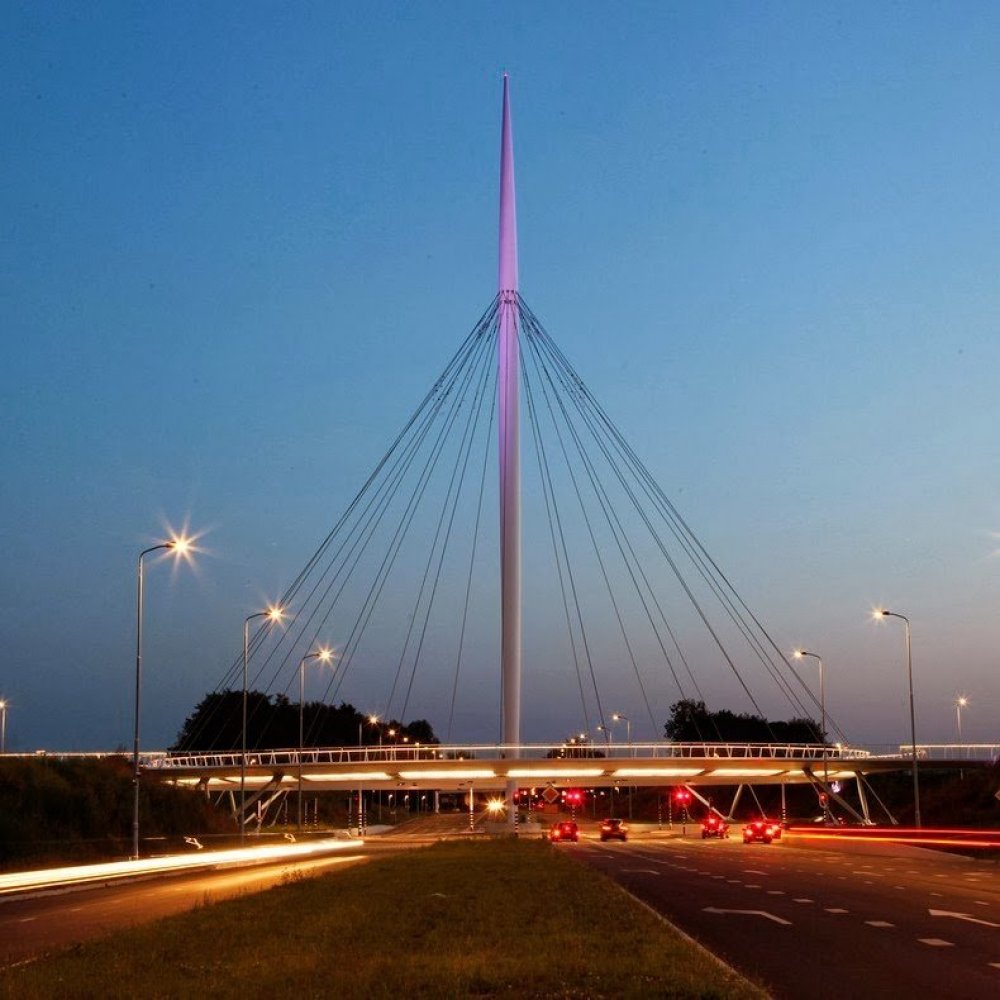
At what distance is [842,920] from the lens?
2480 cm

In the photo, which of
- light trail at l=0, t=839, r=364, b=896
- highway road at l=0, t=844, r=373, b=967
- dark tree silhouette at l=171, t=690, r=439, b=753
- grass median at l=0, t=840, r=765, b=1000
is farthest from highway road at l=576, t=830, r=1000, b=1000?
dark tree silhouette at l=171, t=690, r=439, b=753

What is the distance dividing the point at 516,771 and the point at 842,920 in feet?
217

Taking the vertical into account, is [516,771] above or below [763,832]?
above

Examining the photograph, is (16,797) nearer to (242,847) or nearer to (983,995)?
(242,847)

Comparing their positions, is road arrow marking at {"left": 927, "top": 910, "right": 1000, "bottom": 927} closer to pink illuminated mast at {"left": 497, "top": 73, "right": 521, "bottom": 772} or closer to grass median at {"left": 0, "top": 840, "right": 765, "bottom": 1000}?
grass median at {"left": 0, "top": 840, "right": 765, "bottom": 1000}

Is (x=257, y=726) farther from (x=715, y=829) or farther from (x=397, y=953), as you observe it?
(x=397, y=953)

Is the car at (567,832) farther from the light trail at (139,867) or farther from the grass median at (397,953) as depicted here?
the grass median at (397,953)

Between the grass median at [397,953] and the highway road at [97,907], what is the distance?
1528 millimetres

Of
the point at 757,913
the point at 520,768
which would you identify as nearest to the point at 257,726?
the point at 520,768

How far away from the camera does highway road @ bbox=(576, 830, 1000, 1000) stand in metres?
16.5

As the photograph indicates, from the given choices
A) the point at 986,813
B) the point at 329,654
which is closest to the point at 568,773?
the point at 329,654

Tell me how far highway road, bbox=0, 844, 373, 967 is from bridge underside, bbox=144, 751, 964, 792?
1681 inches

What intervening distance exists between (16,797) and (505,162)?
4033 centimetres

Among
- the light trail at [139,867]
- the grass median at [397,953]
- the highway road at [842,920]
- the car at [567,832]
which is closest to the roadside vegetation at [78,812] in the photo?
the light trail at [139,867]
